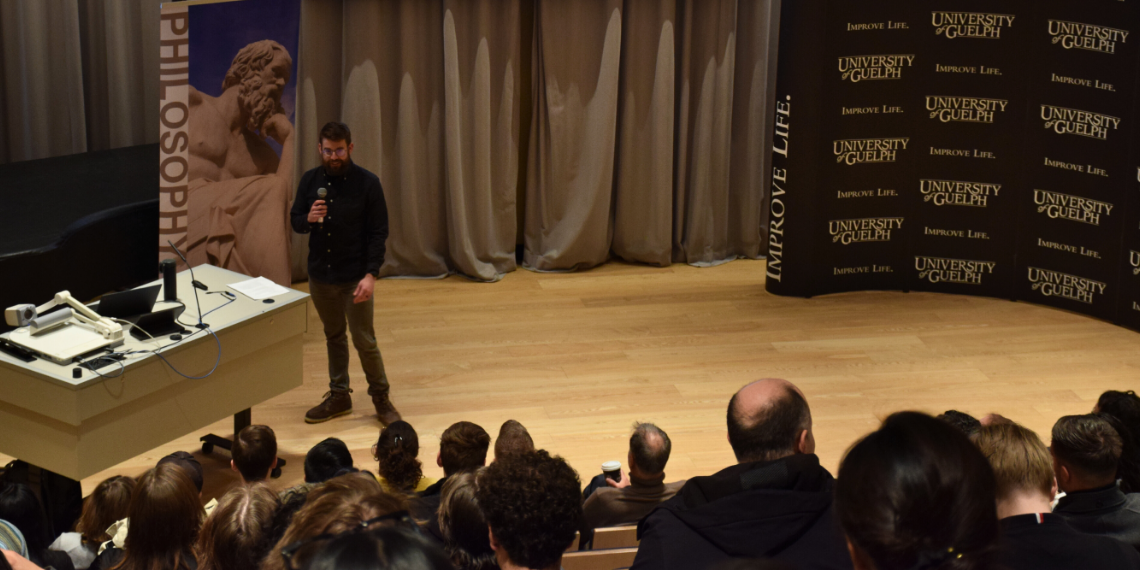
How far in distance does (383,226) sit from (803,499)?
122 inches

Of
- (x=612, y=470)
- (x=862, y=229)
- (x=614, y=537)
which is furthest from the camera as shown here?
(x=862, y=229)

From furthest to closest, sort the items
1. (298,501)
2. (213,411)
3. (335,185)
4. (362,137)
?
(362,137)
(335,185)
(213,411)
(298,501)

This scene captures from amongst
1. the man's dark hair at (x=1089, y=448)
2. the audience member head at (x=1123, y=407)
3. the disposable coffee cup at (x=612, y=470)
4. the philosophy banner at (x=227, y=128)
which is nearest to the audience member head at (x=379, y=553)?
the man's dark hair at (x=1089, y=448)

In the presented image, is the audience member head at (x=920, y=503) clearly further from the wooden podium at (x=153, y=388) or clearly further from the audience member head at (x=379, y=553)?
the wooden podium at (x=153, y=388)

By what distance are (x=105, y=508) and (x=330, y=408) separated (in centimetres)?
215

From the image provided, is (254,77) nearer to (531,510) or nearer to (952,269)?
(531,510)

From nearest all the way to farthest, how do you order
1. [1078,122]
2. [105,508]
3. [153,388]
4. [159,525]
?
[159,525], [105,508], [153,388], [1078,122]

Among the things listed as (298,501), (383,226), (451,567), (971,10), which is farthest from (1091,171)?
(451,567)

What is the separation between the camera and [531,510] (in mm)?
2164

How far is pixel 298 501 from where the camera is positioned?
2.65 meters

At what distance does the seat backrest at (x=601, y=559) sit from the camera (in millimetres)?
2861

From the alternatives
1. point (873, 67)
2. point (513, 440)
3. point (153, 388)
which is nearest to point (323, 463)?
point (513, 440)

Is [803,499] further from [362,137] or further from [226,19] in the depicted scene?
[362,137]

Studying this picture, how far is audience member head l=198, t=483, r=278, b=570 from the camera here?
8.19ft
